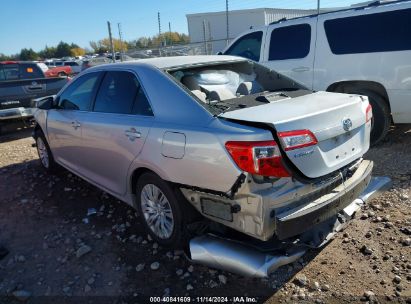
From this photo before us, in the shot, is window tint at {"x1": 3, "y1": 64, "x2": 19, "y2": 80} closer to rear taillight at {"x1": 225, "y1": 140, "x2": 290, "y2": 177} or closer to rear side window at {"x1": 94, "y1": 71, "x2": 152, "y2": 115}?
rear side window at {"x1": 94, "y1": 71, "x2": 152, "y2": 115}

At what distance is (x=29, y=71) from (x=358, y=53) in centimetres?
887

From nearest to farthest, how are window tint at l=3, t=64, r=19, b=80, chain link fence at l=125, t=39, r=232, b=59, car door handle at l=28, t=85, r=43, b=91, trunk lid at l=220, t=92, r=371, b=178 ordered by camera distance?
1. trunk lid at l=220, t=92, r=371, b=178
2. car door handle at l=28, t=85, r=43, b=91
3. window tint at l=3, t=64, r=19, b=80
4. chain link fence at l=125, t=39, r=232, b=59

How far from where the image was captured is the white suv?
5652 millimetres

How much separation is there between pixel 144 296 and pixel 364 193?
6.90ft

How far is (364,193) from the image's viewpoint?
11.5 ft

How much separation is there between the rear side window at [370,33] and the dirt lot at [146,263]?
2090mm

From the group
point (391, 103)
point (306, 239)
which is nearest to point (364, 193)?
point (306, 239)

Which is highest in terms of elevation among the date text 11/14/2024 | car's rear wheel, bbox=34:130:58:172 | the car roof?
the car roof

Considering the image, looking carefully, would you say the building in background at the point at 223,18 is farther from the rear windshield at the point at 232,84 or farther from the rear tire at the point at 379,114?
the rear windshield at the point at 232,84

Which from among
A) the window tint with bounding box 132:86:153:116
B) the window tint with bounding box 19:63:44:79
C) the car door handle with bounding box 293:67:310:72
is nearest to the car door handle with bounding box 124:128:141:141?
the window tint with bounding box 132:86:153:116

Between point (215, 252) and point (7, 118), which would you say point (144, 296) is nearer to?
point (215, 252)

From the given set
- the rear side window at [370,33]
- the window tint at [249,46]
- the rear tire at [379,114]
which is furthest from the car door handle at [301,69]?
the rear tire at [379,114]

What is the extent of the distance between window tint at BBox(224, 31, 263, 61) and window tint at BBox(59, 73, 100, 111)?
3.81 meters

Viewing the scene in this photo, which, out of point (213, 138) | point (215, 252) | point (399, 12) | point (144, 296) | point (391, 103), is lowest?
point (144, 296)
